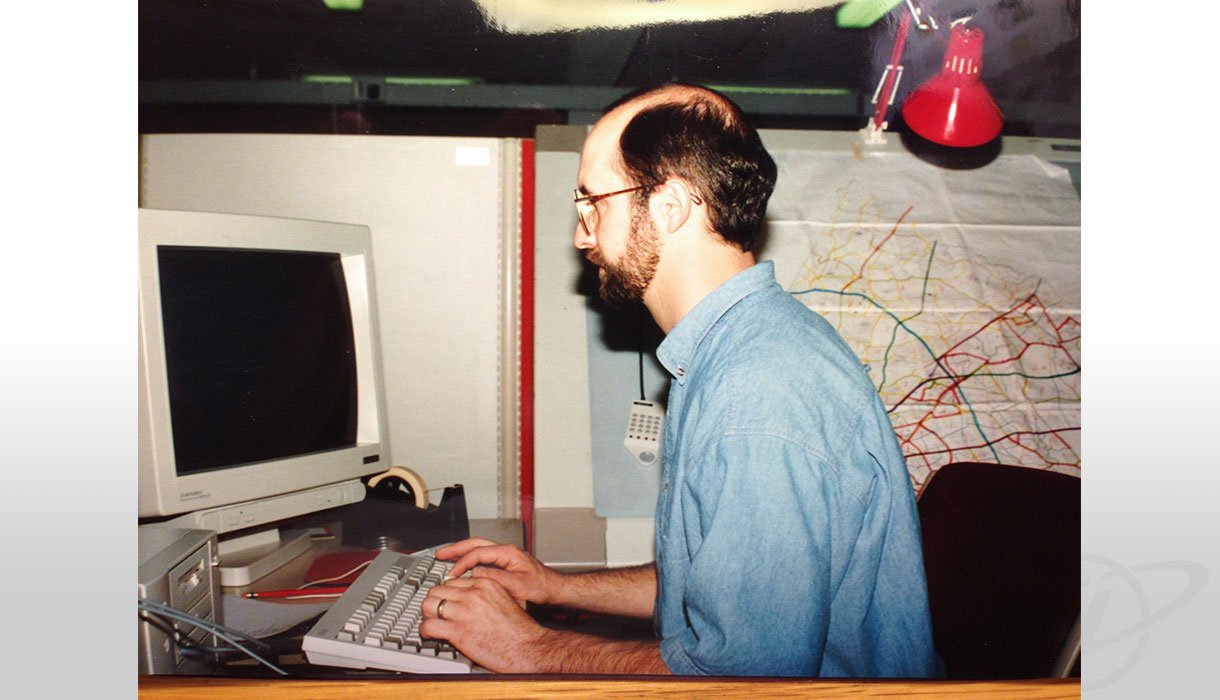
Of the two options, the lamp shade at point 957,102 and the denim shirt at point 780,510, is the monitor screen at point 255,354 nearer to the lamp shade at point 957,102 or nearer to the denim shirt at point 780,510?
the denim shirt at point 780,510

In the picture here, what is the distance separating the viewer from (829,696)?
0.62 meters

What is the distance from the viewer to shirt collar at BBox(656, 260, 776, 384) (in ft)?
2.95

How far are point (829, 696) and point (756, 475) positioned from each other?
0.63ft

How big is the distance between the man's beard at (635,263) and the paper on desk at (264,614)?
1.86 ft

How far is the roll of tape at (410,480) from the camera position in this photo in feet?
4.40

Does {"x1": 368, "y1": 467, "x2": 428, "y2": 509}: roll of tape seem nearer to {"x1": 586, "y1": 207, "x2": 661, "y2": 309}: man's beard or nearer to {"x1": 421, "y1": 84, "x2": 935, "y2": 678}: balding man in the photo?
{"x1": 421, "y1": 84, "x2": 935, "y2": 678}: balding man

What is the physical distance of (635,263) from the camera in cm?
98

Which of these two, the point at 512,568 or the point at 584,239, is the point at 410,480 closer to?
the point at 512,568

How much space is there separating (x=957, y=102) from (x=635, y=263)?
0.55 m

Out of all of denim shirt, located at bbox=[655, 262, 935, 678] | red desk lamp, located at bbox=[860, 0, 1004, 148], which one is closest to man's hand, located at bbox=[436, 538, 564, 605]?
denim shirt, located at bbox=[655, 262, 935, 678]

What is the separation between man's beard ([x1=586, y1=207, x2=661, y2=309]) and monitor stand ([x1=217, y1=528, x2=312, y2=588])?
0.65m
